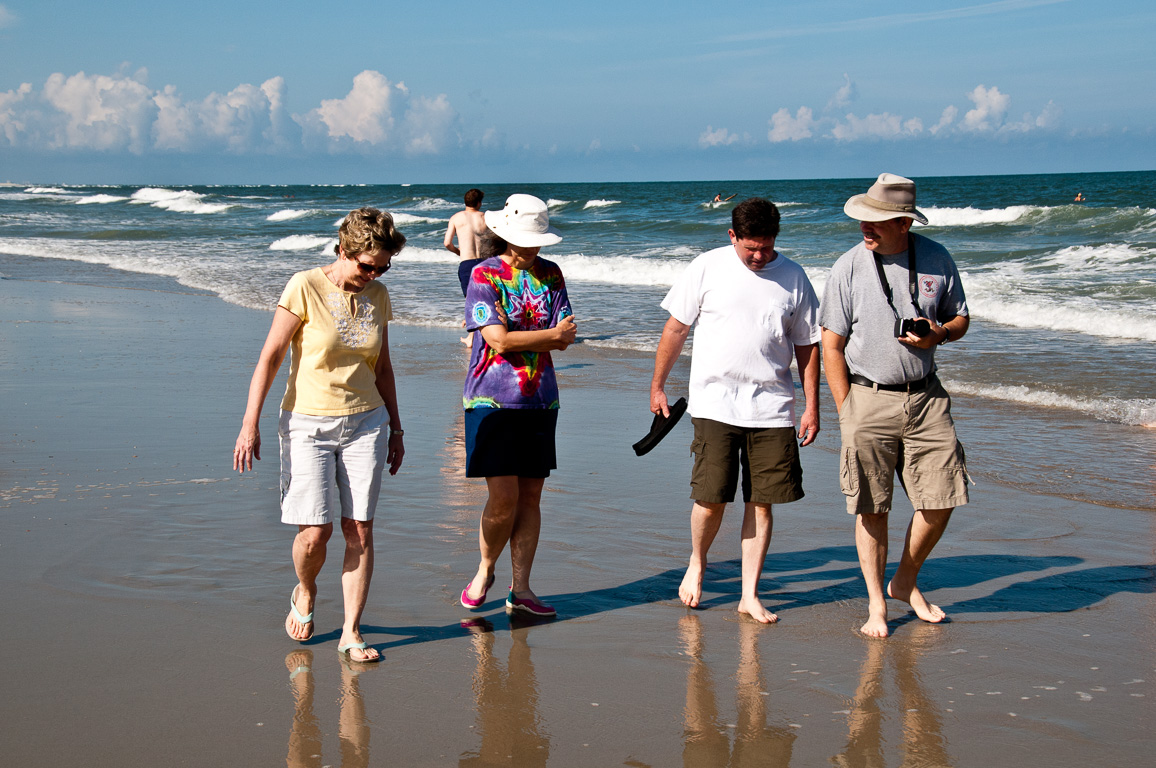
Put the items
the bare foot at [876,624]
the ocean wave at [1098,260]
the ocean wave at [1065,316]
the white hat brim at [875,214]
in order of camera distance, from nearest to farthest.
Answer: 1. the white hat brim at [875,214]
2. the bare foot at [876,624]
3. the ocean wave at [1065,316]
4. the ocean wave at [1098,260]

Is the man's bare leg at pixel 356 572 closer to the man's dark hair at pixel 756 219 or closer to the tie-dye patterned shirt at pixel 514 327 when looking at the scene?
the tie-dye patterned shirt at pixel 514 327

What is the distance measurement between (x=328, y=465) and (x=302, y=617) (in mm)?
582

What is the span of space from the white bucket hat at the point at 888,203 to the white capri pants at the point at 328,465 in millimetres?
1924

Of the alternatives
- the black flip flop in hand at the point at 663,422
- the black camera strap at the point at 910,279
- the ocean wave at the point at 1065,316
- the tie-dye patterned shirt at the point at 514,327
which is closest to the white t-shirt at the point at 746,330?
the black flip flop in hand at the point at 663,422

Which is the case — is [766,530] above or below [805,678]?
above

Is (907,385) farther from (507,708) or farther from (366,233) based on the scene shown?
(366,233)

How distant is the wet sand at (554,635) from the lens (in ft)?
9.59

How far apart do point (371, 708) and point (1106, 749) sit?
86.1 inches

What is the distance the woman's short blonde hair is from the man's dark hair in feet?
4.20

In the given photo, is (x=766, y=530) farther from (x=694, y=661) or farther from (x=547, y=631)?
(x=547, y=631)

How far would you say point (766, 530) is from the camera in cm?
400

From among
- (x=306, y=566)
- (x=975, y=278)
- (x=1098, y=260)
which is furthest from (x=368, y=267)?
(x=1098, y=260)

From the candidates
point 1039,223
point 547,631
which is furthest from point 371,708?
point 1039,223

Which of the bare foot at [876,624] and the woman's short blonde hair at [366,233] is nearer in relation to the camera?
the woman's short blonde hair at [366,233]
